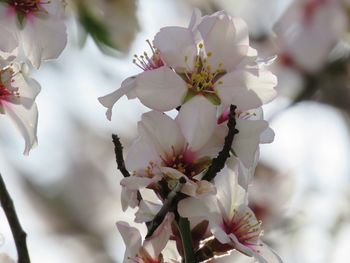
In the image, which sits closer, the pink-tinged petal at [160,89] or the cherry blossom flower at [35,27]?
the pink-tinged petal at [160,89]

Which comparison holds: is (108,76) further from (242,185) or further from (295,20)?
(242,185)

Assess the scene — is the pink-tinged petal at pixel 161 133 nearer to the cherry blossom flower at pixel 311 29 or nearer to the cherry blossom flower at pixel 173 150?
the cherry blossom flower at pixel 173 150

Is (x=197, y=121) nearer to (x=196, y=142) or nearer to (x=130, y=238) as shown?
(x=196, y=142)

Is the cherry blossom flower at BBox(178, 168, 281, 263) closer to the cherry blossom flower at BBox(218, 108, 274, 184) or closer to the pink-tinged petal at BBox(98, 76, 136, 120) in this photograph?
the cherry blossom flower at BBox(218, 108, 274, 184)

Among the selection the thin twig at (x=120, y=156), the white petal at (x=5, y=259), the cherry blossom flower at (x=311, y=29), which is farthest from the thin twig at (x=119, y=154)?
the cherry blossom flower at (x=311, y=29)

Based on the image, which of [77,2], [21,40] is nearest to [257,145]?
[21,40]

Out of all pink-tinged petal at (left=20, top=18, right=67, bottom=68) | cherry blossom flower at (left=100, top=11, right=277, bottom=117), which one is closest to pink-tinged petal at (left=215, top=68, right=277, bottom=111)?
cherry blossom flower at (left=100, top=11, right=277, bottom=117)
